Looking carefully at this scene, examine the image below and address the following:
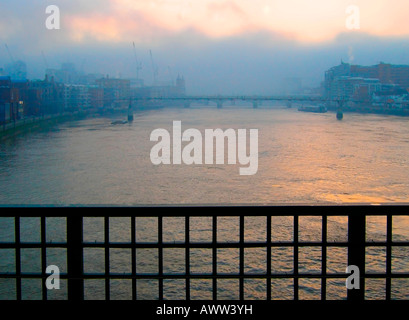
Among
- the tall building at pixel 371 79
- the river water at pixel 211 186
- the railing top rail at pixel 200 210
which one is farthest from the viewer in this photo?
the tall building at pixel 371 79

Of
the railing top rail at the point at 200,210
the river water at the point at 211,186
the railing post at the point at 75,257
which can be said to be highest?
the railing top rail at the point at 200,210

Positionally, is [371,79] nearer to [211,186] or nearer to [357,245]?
[211,186]

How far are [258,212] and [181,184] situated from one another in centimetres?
526

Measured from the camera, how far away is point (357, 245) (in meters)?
0.79

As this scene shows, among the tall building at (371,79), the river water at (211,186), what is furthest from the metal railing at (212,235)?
the tall building at (371,79)

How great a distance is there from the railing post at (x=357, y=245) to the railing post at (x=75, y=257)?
43 centimetres

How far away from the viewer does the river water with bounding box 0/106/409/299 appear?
9.73ft

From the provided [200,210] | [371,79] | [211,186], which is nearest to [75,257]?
[200,210]

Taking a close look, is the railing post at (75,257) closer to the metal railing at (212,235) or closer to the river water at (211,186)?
the metal railing at (212,235)

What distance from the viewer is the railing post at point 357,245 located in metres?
0.78

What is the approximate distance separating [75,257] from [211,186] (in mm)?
5041

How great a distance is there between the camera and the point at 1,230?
3.74 metres

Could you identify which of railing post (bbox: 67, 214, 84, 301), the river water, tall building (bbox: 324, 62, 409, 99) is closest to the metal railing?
railing post (bbox: 67, 214, 84, 301)
